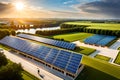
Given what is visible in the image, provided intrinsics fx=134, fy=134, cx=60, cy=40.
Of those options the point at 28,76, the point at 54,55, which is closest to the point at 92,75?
the point at 54,55

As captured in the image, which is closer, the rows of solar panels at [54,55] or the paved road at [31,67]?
the paved road at [31,67]

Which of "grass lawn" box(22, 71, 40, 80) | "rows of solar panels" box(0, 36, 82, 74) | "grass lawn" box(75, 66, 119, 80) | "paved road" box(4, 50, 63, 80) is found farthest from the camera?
"rows of solar panels" box(0, 36, 82, 74)

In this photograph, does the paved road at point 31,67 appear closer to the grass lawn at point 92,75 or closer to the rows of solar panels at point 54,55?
the rows of solar panels at point 54,55

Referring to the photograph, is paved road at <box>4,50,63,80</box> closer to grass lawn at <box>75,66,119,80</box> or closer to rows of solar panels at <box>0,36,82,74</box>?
rows of solar panels at <box>0,36,82,74</box>

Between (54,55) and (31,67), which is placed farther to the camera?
(54,55)

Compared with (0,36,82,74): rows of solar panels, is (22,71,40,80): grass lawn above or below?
below

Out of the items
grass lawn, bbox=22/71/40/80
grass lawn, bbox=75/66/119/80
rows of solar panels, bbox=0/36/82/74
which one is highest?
rows of solar panels, bbox=0/36/82/74

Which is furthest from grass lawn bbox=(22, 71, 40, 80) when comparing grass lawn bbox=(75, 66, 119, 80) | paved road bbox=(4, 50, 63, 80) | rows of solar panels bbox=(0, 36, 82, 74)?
grass lawn bbox=(75, 66, 119, 80)

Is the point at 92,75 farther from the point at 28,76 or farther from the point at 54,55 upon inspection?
the point at 28,76

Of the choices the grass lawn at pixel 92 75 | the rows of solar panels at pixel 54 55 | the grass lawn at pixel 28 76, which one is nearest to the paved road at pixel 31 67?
the grass lawn at pixel 28 76
